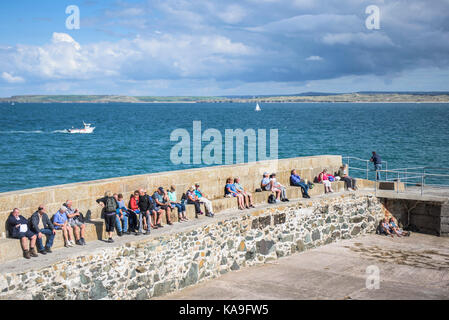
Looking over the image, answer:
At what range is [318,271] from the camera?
13.4 metres

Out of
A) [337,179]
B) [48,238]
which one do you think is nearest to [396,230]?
[337,179]

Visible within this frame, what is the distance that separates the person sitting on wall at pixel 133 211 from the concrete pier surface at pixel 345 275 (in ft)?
5.96

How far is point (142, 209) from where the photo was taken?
12.1m

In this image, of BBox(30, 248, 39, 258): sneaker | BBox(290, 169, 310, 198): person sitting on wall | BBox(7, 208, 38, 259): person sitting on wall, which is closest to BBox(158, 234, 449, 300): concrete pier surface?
BBox(290, 169, 310, 198): person sitting on wall

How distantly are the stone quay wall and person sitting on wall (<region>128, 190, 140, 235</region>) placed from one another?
0.75 meters

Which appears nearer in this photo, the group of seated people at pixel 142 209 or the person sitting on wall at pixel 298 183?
the group of seated people at pixel 142 209

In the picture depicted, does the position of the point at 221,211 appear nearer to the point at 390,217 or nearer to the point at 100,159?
the point at 390,217

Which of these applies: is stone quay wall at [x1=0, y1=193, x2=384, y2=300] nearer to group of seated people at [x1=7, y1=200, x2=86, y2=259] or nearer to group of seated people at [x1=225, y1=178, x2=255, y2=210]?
group of seated people at [x1=225, y1=178, x2=255, y2=210]

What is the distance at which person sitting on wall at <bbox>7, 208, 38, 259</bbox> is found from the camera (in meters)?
9.97

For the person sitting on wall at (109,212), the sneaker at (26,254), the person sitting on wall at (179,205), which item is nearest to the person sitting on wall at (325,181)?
the person sitting on wall at (179,205)

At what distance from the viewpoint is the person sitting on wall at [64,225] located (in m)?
10.7

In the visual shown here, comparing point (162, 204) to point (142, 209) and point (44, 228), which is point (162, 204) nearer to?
point (142, 209)

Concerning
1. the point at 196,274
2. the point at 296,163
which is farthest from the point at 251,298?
the point at 296,163

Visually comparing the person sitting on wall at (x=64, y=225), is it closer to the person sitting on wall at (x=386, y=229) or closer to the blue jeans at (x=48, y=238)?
the blue jeans at (x=48, y=238)
